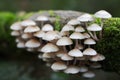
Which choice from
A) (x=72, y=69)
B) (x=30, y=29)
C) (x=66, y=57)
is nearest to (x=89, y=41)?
(x=66, y=57)

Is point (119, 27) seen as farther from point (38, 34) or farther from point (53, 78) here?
point (53, 78)

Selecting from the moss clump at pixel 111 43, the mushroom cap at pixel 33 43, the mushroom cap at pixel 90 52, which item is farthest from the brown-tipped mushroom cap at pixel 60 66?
the mushroom cap at pixel 33 43

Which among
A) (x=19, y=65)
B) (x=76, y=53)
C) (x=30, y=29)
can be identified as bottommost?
(x=19, y=65)

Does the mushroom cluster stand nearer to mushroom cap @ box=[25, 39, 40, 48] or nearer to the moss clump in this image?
the moss clump

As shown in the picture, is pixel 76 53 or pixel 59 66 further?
pixel 59 66

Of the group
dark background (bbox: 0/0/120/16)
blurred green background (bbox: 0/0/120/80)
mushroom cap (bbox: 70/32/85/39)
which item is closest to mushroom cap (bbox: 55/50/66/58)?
mushroom cap (bbox: 70/32/85/39)

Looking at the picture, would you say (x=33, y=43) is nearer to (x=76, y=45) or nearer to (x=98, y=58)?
(x=76, y=45)

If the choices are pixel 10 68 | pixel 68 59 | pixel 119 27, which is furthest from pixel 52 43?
pixel 10 68
